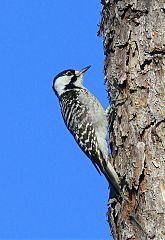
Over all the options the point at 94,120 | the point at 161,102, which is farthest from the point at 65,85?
the point at 161,102

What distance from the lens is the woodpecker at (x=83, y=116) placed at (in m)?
4.89

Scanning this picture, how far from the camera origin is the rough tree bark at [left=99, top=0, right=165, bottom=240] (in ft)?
12.0

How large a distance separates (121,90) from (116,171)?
1.94ft

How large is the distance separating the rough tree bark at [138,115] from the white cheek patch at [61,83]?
64.5 inches

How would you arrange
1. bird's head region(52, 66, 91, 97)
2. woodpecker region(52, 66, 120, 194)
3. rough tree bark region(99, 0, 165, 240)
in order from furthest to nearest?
bird's head region(52, 66, 91, 97), woodpecker region(52, 66, 120, 194), rough tree bark region(99, 0, 165, 240)

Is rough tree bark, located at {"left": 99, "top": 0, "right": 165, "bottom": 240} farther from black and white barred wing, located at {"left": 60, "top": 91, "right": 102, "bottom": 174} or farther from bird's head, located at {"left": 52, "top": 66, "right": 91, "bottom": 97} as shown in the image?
bird's head, located at {"left": 52, "top": 66, "right": 91, "bottom": 97}

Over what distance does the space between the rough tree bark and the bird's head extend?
1578 mm

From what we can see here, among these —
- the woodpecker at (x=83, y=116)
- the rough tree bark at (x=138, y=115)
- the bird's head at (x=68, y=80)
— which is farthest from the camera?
the bird's head at (x=68, y=80)

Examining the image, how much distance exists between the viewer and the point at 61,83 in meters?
5.88

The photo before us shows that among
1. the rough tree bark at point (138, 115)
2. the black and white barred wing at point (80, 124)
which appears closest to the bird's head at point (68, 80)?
the black and white barred wing at point (80, 124)

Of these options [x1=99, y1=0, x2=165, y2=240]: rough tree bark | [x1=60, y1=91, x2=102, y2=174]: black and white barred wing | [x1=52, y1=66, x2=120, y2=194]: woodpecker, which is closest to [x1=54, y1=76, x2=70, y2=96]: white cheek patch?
[x1=52, y1=66, x2=120, y2=194]: woodpecker

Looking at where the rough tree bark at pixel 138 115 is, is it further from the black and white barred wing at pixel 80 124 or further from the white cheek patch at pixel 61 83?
the white cheek patch at pixel 61 83

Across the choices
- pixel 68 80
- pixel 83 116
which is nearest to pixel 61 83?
pixel 68 80

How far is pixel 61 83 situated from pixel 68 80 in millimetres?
87
